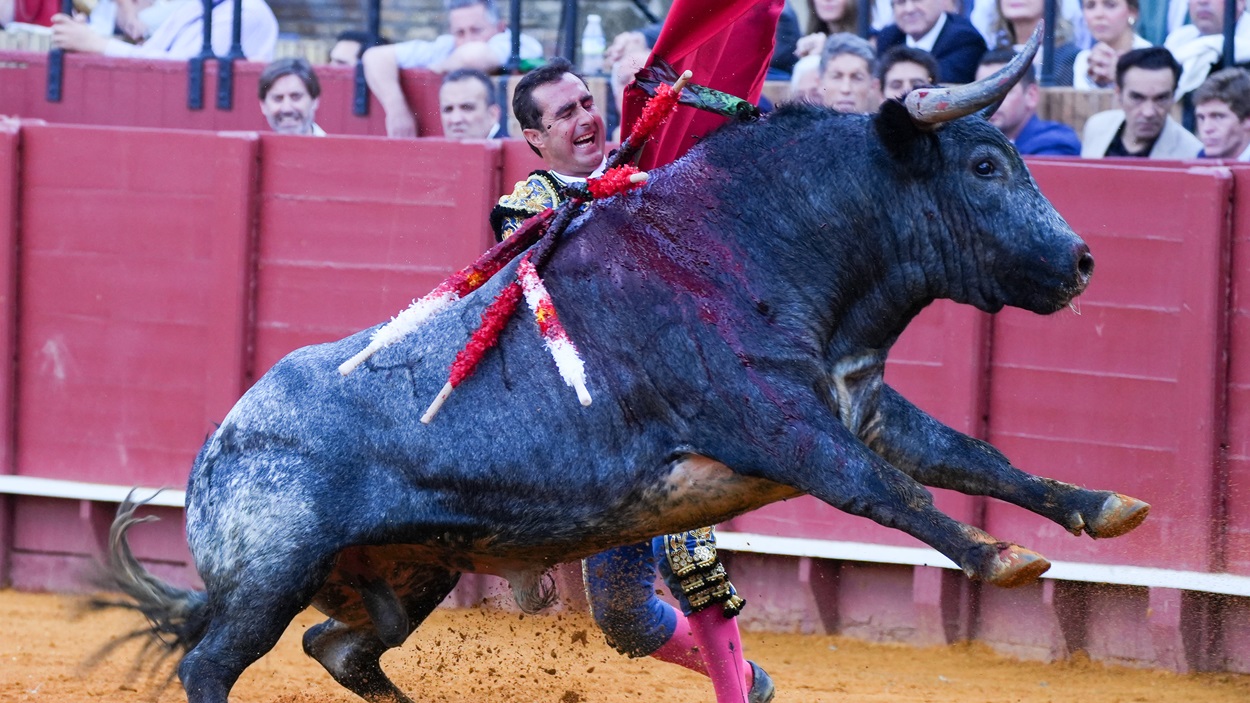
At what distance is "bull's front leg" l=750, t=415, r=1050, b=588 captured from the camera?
303cm

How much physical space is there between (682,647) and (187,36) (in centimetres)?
460

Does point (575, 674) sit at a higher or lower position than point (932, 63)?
lower

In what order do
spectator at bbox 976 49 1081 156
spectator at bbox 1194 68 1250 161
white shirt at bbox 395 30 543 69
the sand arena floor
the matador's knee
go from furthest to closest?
white shirt at bbox 395 30 543 69, spectator at bbox 976 49 1081 156, spectator at bbox 1194 68 1250 161, the sand arena floor, the matador's knee

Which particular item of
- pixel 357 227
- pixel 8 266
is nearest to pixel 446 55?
pixel 357 227

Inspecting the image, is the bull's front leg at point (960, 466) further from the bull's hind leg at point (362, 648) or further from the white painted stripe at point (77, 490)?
the white painted stripe at point (77, 490)

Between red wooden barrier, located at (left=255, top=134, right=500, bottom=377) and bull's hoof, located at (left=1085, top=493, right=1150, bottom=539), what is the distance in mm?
3085

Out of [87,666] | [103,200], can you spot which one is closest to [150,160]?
[103,200]

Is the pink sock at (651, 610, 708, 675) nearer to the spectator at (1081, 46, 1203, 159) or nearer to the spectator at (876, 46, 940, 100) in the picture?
the spectator at (876, 46, 940, 100)

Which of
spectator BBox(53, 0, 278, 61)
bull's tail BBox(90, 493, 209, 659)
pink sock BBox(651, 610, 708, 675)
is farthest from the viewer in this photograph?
spectator BBox(53, 0, 278, 61)

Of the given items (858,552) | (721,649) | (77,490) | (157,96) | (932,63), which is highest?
(932,63)

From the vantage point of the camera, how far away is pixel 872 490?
309 centimetres

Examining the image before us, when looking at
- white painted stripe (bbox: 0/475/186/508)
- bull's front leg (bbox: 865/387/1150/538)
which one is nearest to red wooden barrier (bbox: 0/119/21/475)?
white painted stripe (bbox: 0/475/186/508)

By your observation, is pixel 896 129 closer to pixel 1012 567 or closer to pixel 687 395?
pixel 687 395

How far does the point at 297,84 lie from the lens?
21.3 feet
